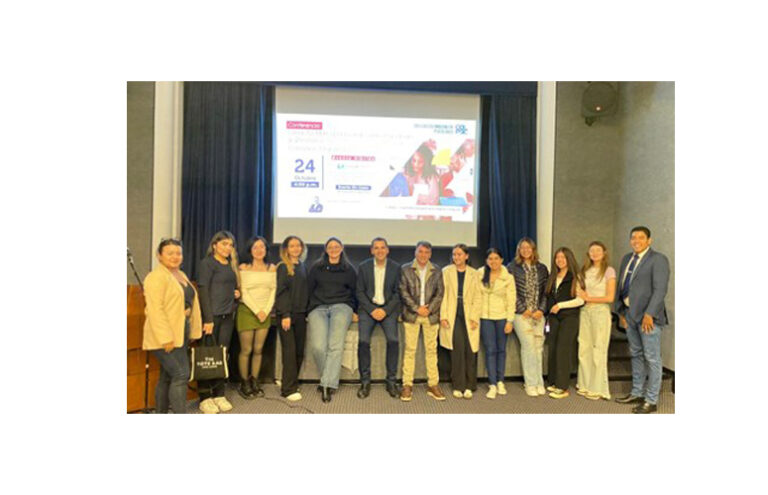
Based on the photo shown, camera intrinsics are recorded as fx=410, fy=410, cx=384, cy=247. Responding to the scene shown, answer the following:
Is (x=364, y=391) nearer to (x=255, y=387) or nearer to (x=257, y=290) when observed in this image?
(x=255, y=387)

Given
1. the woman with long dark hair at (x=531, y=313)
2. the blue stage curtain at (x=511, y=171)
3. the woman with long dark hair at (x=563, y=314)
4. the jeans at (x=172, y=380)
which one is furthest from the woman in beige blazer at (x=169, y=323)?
the blue stage curtain at (x=511, y=171)

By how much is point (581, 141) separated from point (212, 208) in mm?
4510

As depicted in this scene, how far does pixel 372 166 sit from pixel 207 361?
8.48 ft

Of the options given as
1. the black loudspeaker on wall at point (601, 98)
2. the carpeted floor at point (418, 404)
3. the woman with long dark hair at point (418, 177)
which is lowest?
the carpeted floor at point (418, 404)

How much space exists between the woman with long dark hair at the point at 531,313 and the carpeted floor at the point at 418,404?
0.17 metres

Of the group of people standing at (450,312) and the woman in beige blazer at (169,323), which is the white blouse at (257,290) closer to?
the group of people standing at (450,312)

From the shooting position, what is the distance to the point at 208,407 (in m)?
2.80

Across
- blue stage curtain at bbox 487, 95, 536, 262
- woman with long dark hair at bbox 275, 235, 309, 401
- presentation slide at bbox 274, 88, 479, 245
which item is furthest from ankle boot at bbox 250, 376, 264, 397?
blue stage curtain at bbox 487, 95, 536, 262

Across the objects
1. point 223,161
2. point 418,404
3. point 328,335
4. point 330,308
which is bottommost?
point 418,404

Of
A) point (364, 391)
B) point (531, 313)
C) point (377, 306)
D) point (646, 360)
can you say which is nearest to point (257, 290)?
point (377, 306)

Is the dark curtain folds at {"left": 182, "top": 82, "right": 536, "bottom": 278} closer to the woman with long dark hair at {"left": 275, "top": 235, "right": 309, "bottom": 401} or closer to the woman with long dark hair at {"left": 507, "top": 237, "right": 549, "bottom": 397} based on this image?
the woman with long dark hair at {"left": 507, "top": 237, "right": 549, "bottom": 397}

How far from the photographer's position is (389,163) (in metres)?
4.46

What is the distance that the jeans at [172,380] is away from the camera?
2547 millimetres

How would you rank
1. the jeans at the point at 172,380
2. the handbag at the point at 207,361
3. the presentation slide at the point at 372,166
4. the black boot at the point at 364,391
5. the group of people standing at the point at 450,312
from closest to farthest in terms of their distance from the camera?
1. the jeans at the point at 172,380
2. the handbag at the point at 207,361
3. the group of people standing at the point at 450,312
4. the black boot at the point at 364,391
5. the presentation slide at the point at 372,166
